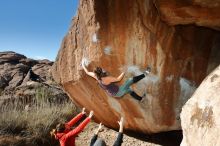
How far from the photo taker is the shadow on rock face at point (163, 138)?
404 inches

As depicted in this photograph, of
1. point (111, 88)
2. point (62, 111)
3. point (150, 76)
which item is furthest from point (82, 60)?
point (62, 111)

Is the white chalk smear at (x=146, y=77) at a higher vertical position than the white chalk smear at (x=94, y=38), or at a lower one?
lower

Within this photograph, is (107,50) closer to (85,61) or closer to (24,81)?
(85,61)

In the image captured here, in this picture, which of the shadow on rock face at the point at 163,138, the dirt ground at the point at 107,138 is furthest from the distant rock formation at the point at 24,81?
the shadow on rock face at the point at 163,138

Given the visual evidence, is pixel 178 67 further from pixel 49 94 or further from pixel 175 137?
pixel 49 94

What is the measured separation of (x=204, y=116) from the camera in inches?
250

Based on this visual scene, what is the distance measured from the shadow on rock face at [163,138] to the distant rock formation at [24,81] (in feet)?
16.4

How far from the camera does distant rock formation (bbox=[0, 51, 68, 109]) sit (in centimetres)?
1466

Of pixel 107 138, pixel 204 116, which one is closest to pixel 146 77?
pixel 204 116

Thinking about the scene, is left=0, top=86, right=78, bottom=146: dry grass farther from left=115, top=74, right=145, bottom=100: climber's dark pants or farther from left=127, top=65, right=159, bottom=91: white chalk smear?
left=127, top=65, right=159, bottom=91: white chalk smear

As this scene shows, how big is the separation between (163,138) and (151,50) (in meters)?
3.06

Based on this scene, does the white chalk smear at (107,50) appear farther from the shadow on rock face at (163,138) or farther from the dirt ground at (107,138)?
the dirt ground at (107,138)

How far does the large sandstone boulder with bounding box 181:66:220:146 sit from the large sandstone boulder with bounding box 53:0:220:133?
139 centimetres

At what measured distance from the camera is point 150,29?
8.09 meters
